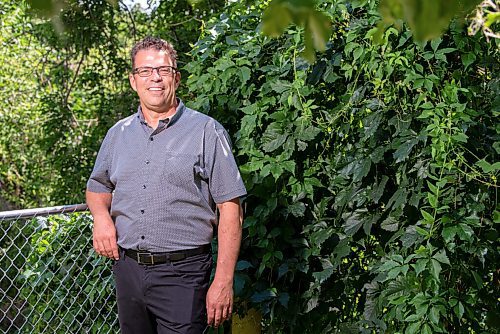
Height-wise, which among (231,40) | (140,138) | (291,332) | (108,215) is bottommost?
(291,332)

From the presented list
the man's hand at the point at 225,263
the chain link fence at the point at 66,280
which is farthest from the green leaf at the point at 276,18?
the chain link fence at the point at 66,280

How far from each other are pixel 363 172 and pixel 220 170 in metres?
0.47

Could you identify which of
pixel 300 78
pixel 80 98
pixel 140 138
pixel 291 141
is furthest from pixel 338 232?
pixel 80 98

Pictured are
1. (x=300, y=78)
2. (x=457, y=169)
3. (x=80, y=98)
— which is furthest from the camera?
(x=80, y=98)

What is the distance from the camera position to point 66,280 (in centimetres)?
398

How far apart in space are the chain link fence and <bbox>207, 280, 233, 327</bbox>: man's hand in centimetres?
97

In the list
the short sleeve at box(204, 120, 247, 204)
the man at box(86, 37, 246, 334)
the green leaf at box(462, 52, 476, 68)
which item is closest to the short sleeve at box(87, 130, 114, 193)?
the man at box(86, 37, 246, 334)

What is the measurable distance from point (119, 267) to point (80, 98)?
7750 mm

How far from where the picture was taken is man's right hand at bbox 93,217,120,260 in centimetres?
308

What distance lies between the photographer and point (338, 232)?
10.7 ft

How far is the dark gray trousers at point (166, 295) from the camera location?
2977 millimetres

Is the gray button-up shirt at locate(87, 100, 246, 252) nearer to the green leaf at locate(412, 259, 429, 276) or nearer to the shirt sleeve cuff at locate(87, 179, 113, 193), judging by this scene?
the shirt sleeve cuff at locate(87, 179, 113, 193)

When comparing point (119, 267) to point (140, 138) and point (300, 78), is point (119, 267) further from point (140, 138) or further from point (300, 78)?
point (300, 78)

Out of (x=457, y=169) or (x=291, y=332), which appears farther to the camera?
(x=291, y=332)
